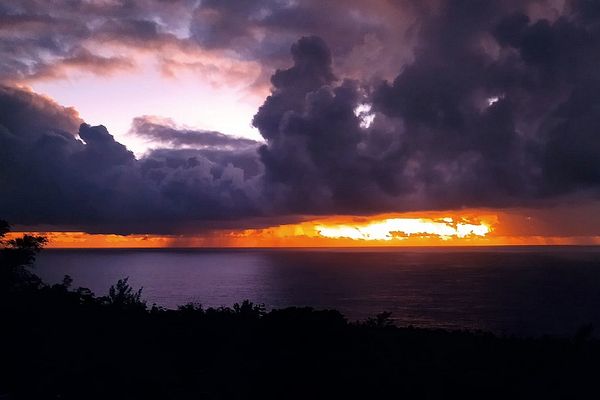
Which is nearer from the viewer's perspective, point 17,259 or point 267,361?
point 267,361

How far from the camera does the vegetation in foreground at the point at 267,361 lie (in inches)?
601

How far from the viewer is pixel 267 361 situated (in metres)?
16.4

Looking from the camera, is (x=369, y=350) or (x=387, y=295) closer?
(x=369, y=350)

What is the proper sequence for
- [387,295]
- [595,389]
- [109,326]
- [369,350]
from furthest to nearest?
[387,295] → [109,326] → [369,350] → [595,389]

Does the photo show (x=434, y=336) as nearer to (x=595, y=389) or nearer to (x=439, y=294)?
(x=595, y=389)

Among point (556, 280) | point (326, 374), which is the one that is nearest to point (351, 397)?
point (326, 374)

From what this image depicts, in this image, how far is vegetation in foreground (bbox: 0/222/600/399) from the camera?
15.3 m

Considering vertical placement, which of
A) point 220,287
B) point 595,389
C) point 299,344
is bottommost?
point 220,287

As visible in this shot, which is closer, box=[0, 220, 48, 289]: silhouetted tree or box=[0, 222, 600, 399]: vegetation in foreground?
box=[0, 222, 600, 399]: vegetation in foreground

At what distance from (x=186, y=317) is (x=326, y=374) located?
1350 centimetres

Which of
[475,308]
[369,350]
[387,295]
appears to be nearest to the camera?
[369,350]

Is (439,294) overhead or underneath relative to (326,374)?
underneath

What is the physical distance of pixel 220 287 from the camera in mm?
148375

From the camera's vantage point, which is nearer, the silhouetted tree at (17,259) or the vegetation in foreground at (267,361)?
the vegetation in foreground at (267,361)
